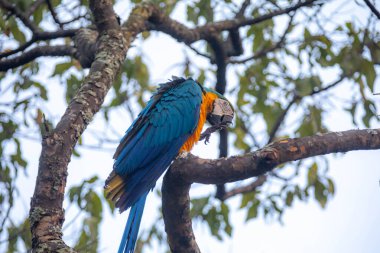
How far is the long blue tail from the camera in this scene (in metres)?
3.07

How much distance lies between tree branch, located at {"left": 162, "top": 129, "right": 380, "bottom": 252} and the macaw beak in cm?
126

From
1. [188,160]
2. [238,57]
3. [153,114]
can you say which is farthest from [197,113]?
[238,57]

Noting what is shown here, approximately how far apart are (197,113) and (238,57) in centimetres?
161

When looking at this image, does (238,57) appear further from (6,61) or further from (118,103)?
(6,61)

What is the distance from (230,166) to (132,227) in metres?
0.88

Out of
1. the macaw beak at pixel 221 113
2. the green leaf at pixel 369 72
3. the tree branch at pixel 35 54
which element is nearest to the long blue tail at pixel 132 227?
the macaw beak at pixel 221 113

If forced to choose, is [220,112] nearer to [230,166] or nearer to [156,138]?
[156,138]

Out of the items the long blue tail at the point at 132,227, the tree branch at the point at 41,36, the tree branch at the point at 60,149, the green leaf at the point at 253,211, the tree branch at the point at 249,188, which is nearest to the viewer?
the tree branch at the point at 60,149

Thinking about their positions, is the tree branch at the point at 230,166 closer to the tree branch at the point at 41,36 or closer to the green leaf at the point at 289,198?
the tree branch at the point at 41,36

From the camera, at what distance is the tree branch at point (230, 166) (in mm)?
2580

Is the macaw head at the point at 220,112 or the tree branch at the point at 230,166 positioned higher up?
the macaw head at the point at 220,112

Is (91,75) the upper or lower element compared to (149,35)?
lower

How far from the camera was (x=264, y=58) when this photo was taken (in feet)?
17.8

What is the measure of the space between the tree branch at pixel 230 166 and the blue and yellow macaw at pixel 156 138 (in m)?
0.40
